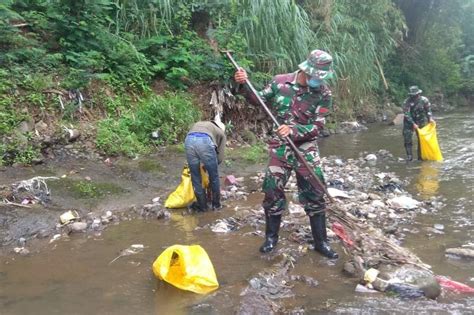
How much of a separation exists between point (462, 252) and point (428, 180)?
12.1 feet

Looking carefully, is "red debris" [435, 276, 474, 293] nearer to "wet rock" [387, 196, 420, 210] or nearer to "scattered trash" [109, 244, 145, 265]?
"wet rock" [387, 196, 420, 210]

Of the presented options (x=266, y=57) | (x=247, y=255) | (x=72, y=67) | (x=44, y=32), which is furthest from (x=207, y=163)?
(x=266, y=57)

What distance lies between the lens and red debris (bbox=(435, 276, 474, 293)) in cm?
391

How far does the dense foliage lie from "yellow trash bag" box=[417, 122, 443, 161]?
3406 millimetres

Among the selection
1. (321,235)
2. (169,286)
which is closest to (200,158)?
(321,235)

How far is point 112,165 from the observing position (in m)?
7.44

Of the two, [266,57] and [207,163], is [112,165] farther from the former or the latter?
[266,57]

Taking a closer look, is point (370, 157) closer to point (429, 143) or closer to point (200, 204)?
point (429, 143)

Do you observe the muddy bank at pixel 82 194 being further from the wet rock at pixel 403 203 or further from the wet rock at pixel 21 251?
the wet rock at pixel 403 203

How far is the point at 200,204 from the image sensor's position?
6.29 metres

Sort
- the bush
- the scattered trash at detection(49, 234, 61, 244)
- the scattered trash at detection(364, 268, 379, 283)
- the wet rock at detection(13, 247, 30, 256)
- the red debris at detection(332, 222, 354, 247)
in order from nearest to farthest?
1. the scattered trash at detection(364, 268, 379, 283)
2. the red debris at detection(332, 222, 354, 247)
3. the wet rock at detection(13, 247, 30, 256)
4. the scattered trash at detection(49, 234, 61, 244)
5. the bush

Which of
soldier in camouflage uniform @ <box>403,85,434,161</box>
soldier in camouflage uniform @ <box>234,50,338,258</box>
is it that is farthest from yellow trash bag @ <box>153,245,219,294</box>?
soldier in camouflage uniform @ <box>403,85,434,161</box>

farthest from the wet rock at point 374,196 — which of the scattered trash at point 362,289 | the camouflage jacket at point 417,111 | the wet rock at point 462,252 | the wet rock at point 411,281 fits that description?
the camouflage jacket at point 417,111

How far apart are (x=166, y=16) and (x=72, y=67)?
2594mm
